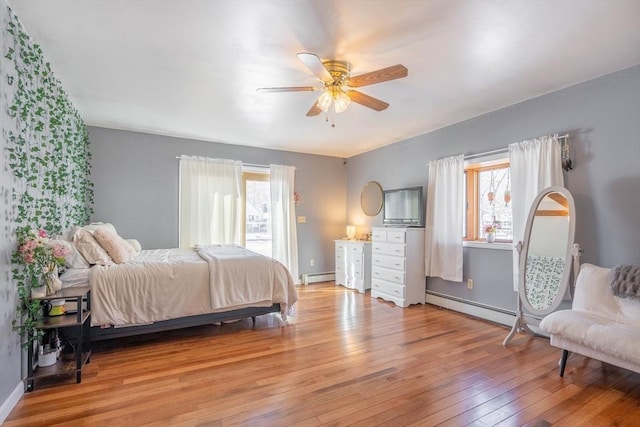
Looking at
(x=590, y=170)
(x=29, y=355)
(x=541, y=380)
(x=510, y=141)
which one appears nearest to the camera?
(x=29, y=355)

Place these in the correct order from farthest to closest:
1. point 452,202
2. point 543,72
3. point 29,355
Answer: point 452,202, point 543,72, point 29,355

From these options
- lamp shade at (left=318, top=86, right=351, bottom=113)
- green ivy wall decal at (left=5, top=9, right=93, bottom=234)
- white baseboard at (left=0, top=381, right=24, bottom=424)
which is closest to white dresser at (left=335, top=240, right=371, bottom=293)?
lamp shade at (left=318, top=86, right=351, bottom=113)

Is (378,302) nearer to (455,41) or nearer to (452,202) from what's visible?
(452,202)

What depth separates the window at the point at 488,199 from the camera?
151 inches

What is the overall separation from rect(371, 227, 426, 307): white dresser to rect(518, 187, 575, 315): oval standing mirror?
144 centimetres

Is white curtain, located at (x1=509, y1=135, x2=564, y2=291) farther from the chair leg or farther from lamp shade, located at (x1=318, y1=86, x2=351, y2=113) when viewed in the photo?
lamp shade, located at (x1=318, y1=86, x2=351, y2=113)

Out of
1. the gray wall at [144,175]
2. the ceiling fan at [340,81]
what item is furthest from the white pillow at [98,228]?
the ceiling fan at [340,81]

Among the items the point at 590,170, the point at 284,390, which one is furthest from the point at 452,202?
the point at 284,390

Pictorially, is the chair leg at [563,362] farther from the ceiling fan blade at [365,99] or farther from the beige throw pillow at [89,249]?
the beige throw pillow at [89,249]

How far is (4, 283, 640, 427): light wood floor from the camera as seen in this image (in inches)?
75.6

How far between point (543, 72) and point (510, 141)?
3.11 ft

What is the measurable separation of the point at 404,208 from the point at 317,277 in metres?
2.22

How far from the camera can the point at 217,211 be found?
5094mm

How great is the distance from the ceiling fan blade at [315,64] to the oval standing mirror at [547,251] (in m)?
2.40
